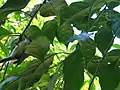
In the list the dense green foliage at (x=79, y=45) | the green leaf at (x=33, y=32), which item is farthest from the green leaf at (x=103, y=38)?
the green leaf at (x=33, y=32)

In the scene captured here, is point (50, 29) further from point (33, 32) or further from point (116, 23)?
point (116, 23)

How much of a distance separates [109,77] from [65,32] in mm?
88

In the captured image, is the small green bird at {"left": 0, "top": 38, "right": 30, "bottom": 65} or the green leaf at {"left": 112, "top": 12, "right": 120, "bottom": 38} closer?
the green leaf at {"left": 112, "top": 12, "right": 120, "bottom": 38}

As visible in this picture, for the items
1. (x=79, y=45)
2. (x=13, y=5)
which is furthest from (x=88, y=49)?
(x=13, y=5)

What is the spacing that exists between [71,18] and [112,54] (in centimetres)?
10

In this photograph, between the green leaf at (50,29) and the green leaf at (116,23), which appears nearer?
the green leaf at (116,23)

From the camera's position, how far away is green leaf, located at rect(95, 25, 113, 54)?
47 centimetres

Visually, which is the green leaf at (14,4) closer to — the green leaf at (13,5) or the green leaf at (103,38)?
the green leaf at (13,5)

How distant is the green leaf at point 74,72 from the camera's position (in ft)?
1.50

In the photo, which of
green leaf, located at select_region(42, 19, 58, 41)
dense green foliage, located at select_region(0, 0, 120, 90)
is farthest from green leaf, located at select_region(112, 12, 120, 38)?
green leaf, located at select_region(42, 19, 58, 41)

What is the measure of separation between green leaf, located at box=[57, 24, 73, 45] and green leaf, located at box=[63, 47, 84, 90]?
0.03m

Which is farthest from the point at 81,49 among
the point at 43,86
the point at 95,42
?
the point at 43,86

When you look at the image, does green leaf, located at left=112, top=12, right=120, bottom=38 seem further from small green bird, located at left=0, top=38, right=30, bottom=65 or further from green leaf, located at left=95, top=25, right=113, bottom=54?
small green bird, located at left=0, top=38, right=30, bottom=65

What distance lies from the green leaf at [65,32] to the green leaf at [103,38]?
38 millimetres
